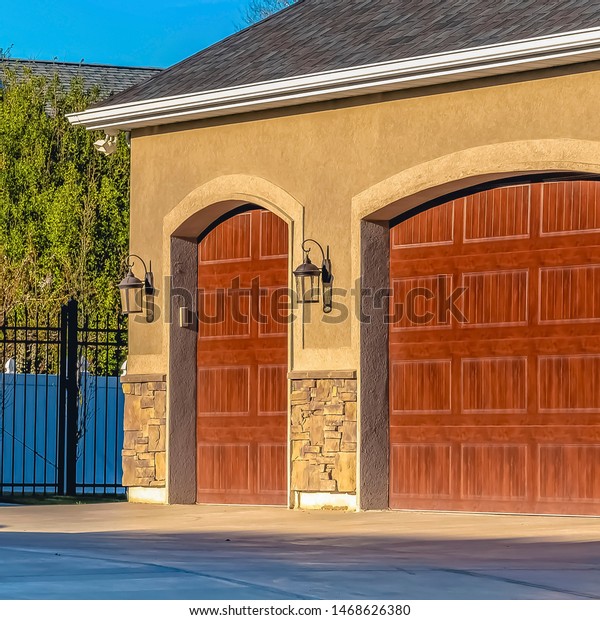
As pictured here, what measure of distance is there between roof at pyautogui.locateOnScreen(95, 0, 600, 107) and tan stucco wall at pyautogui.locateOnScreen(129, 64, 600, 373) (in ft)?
1.57

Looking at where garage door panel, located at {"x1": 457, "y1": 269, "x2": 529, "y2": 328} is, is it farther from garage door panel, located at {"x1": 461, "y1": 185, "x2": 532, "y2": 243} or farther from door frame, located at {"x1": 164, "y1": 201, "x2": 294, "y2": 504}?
door frame, located at {"x1": 164, "y1": 201, "x2": 294, "y2": 504}

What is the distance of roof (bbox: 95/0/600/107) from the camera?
14.1 m

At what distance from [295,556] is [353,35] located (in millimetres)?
8307

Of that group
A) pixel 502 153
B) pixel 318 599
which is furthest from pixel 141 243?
pixel 318 599

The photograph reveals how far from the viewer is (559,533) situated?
38.1ft

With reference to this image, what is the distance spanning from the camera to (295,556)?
380 inches

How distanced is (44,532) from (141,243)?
5.81 m

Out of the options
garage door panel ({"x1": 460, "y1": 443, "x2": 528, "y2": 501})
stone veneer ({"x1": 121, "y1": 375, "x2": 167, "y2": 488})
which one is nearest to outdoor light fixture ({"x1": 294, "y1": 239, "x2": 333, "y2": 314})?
garage door panel ({"x1": 460, "y1": 443, "x2": 528, "y2": 501})

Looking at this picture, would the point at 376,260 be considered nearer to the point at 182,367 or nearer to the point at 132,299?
the point at 182,367

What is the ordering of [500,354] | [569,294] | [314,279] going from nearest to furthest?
[569,294]
[500,354]
[314,279]

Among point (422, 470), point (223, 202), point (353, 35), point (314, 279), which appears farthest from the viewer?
point (223, 202)

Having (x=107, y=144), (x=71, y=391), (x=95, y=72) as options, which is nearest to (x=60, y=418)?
(x=71, y=391)
